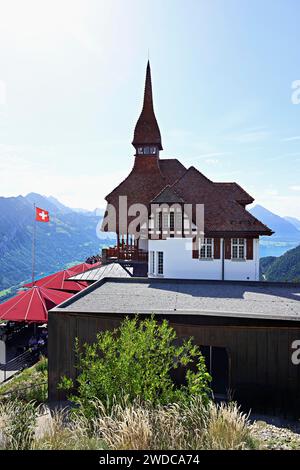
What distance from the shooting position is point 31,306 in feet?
41.6

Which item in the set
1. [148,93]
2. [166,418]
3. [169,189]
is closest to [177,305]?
[166,418]

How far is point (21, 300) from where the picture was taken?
1308 cm

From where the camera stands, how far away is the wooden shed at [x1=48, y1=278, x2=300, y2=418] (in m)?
7.84

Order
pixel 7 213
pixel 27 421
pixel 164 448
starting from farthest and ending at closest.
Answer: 1. pixel 7 213
2. pixel 27 421
3. pixel 164 448

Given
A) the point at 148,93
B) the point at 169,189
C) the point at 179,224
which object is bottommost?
the point at 179,224

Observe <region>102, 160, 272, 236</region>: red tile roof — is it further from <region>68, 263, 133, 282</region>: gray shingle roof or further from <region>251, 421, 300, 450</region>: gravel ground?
<region>251, 421, 300, 450</region>: gravel ground

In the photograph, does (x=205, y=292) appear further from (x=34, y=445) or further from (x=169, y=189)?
(x=169, y=189)

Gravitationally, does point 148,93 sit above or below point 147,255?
above

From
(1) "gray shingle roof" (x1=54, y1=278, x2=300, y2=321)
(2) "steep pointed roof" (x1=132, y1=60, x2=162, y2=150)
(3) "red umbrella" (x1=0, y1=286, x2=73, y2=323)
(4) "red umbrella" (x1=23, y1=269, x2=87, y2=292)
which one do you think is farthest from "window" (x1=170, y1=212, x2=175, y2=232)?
(3) "red umbrella" (x1=0, y1=286, x2=73, y2=323)

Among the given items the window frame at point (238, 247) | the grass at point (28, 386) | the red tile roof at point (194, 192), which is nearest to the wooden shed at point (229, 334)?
the grass at point (28, 386)

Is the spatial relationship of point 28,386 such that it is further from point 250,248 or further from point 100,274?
point 250,248

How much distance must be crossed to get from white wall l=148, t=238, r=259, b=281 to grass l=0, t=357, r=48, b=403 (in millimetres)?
11121

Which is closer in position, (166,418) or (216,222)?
(166,418)

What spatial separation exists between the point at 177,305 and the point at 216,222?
1178 cm
